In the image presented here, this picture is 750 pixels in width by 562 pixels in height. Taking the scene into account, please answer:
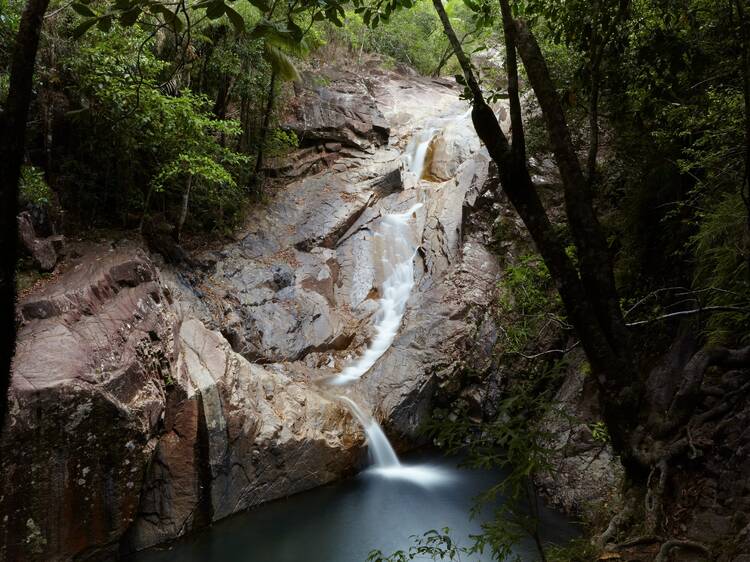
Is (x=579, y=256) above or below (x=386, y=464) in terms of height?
above

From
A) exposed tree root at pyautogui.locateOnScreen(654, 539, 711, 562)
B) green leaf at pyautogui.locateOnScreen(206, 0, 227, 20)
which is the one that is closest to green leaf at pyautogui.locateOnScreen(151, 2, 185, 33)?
green leaf at pyautogui.locateOnScreen(206, 0, 227, 20)

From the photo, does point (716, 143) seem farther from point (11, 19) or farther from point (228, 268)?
point (228, 268)

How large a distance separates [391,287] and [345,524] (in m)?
6.65

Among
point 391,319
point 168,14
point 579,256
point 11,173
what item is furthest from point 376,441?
point 11,173

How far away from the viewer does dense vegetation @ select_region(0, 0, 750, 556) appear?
10.4ft

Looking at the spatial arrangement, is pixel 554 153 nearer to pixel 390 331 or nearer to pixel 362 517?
pixel 362 517

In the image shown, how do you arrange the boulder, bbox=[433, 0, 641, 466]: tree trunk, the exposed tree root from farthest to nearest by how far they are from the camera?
the boulder < the exposed tree root < bbox=[433, 0, 641, 466]: tree trunk

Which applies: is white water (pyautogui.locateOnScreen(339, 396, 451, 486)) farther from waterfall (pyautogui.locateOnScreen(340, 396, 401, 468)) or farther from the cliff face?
the cliff face

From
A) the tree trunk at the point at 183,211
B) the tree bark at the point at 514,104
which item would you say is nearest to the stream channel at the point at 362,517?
the tree bark at the point at 514,104

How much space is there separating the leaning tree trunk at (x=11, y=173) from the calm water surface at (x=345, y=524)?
6082mm

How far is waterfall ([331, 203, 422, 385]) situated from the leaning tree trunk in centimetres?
879

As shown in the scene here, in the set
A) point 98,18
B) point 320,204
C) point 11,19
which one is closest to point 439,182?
point 320,204

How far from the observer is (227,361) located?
8.34m

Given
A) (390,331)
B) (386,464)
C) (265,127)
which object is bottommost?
(386,464)
